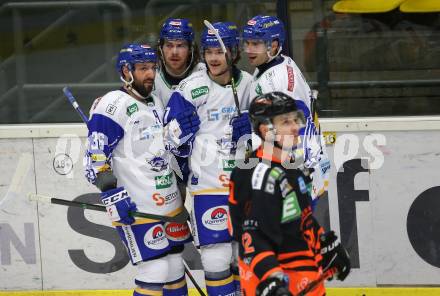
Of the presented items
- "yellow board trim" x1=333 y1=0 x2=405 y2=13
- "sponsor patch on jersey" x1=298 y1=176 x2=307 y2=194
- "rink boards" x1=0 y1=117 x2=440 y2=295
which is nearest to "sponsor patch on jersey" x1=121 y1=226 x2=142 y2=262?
"rink boards" x1=0 y1=117 x2=440 y2=295

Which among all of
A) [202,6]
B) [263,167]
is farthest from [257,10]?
[263,167]

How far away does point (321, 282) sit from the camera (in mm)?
4215

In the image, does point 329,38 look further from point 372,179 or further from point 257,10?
point 372,179

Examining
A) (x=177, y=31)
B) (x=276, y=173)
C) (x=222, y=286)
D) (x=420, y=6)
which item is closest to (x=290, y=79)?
(x=177, y=31)

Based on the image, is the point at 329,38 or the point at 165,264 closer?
the point at 165,264

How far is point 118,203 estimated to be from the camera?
4969mm

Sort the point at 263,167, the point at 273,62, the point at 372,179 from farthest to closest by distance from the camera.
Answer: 1. the point at 372,179
2. the point at 273,62
3. the point at 263,167

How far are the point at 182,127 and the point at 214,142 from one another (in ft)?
0.61

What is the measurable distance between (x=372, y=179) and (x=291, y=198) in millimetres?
1917

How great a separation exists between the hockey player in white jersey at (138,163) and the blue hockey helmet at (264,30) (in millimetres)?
443

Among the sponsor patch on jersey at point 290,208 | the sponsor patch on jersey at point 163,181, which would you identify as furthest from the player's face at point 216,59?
the sponsor patch on jersey at point 290,208

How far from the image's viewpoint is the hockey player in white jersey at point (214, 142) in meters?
5.09

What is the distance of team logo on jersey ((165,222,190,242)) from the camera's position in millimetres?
5207

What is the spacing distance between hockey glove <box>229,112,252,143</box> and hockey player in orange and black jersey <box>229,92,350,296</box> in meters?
0.88
